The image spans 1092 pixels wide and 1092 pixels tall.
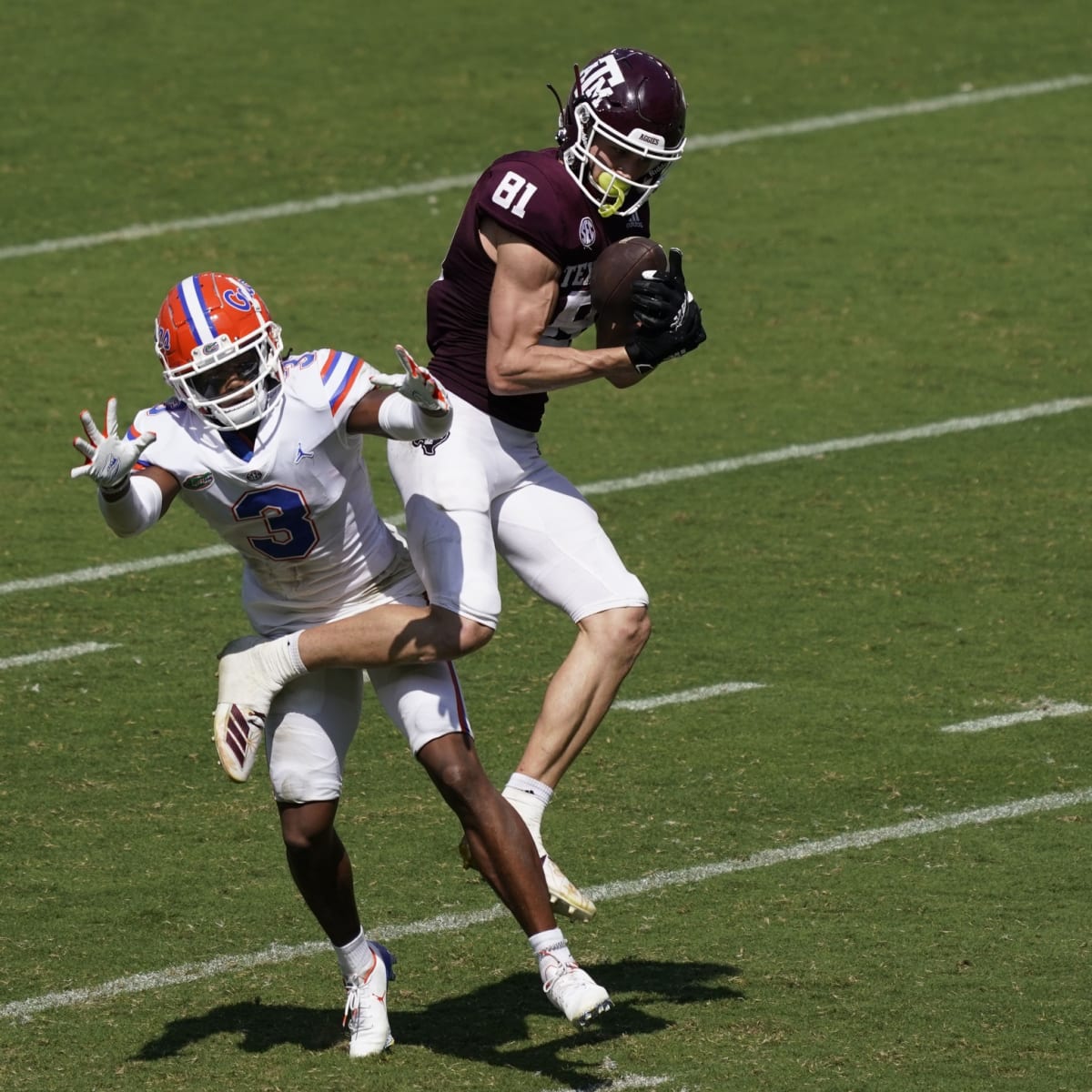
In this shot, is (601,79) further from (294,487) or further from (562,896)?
(562,896)

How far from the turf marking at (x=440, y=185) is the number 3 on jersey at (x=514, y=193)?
283 inches

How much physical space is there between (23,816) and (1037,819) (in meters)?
3.12

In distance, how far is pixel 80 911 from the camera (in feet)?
20.5

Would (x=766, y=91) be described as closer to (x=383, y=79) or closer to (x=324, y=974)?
(x=383, y=79)

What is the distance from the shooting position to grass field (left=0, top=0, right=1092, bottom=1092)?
5641mm

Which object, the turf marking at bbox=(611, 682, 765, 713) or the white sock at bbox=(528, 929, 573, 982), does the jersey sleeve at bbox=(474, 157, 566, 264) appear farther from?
the turf marking at bbox=(611, 682, 765, 713)

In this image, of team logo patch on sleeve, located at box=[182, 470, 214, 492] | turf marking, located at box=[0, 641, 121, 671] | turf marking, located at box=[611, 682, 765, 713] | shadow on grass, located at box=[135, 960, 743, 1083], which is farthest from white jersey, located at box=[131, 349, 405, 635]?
turf marking, located at box=[0, 641, 121, 671]

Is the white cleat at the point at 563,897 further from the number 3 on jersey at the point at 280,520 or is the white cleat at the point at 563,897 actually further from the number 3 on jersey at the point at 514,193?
the number 3 on jersey at the point at 514,193

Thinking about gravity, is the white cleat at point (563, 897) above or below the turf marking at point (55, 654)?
above

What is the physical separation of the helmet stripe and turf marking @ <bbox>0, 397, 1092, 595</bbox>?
386 cm

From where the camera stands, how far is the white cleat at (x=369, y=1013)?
5.37m

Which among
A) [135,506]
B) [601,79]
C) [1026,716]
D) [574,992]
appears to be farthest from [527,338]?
[1026,716]

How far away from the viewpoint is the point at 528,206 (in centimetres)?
589

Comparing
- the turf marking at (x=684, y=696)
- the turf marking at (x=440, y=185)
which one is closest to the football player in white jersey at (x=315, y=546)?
the turf marking at (x=684, y=696)
